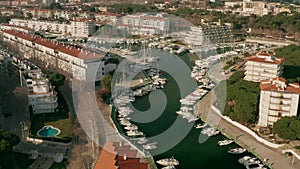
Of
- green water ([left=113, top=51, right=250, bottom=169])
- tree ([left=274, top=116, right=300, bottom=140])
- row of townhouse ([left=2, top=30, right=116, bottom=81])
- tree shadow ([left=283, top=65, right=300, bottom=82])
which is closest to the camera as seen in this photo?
green water ([left=113, top=51, right=250, bottom=169])

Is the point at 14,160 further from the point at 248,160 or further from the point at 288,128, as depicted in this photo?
the point at 288,128

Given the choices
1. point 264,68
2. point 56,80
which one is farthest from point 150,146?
point 264,68

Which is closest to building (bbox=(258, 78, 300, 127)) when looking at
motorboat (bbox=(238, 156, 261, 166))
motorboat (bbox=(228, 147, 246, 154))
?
motorboat (bbox=(228, 147, 246, 154))

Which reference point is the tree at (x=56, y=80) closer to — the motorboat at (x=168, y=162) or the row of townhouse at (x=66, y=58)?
the row of townhouse at (x=66, y=58)

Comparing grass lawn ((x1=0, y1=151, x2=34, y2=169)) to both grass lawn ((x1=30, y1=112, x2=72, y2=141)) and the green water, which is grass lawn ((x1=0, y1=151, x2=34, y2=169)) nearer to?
grass lawn ((x1=30, y1=112, x2=72, y2=141))

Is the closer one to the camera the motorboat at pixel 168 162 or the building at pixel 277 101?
the motorboat at pixel 168 162

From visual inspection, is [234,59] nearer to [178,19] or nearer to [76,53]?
[76,53]

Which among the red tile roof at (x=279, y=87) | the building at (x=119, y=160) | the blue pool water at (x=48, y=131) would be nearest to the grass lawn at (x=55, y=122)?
the blue pool water at (x=48, y=131)
